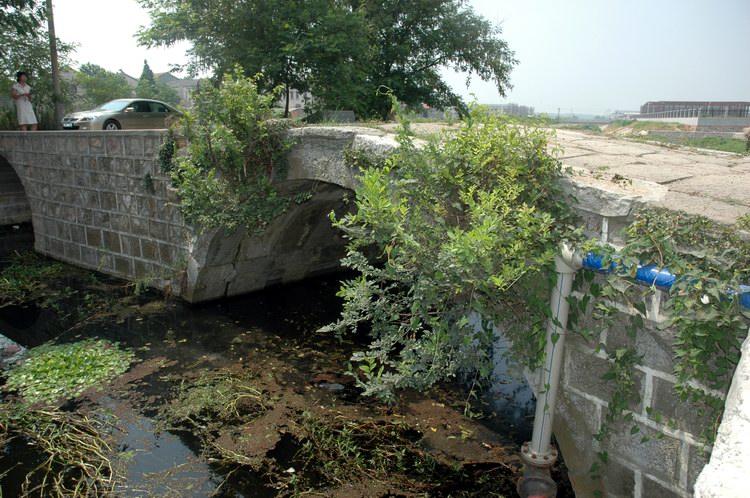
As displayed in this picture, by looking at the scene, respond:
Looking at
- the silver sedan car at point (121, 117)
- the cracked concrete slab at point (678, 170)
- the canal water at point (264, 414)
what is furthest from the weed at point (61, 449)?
the silver sedan car at point (121, 117)

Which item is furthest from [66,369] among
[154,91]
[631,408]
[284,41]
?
[154,91]

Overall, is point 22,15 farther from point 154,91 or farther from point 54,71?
point 154,91

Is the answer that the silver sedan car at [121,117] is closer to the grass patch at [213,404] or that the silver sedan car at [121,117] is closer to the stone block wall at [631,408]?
the grass patch at [213,404]

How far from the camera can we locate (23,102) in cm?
1221

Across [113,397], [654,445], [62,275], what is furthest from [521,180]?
[62,275]

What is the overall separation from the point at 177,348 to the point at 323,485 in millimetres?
3260

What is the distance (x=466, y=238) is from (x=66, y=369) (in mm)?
5211

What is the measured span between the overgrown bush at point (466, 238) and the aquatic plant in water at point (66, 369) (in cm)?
350

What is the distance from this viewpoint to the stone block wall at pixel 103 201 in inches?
321

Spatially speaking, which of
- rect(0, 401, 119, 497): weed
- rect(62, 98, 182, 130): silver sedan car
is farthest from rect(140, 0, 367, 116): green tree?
rect(0, 401, 119, 497): weed

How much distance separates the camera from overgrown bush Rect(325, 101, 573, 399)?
3.04m

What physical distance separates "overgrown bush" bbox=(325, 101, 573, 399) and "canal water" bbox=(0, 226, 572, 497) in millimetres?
491

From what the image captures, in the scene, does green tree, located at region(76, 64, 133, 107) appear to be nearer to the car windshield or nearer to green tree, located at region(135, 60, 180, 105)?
green tree, located at region(135, 60, 180, 105)

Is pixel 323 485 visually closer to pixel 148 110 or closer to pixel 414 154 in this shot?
pixel 414 154
